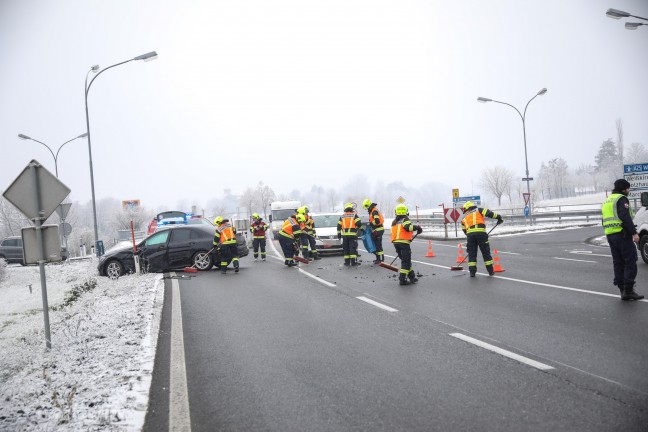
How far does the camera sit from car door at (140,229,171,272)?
17.7 metres

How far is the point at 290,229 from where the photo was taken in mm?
17781

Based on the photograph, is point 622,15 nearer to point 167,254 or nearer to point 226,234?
point 226,234

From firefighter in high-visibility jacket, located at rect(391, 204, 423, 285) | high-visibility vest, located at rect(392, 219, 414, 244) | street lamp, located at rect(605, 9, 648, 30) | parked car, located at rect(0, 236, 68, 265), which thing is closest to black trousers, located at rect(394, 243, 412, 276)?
firefighter in high-visibility jacket, located at rect(391, 204, 423, 285)

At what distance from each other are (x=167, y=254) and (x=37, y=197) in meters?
9.99

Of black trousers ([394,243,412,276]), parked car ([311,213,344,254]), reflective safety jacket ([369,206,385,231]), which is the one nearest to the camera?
black trousers ([394,243,412,276])

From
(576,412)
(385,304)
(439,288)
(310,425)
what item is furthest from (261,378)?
(439,288)

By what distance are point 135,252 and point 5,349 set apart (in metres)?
7.75

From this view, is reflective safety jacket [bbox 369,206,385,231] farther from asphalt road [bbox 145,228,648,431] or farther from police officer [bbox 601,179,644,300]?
police officer [bbox 601,179,644,300]

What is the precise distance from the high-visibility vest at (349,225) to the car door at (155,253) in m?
5.66

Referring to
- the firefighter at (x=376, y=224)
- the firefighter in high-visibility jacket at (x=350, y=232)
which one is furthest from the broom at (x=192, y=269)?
the firefighter at (x=376, y=224)

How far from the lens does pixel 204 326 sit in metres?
8.43

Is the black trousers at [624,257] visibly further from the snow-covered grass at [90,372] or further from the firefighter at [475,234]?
the snow-covered grass at [90,372]

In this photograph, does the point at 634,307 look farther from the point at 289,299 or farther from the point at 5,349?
the point at 5,349

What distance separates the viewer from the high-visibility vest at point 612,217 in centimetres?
880
